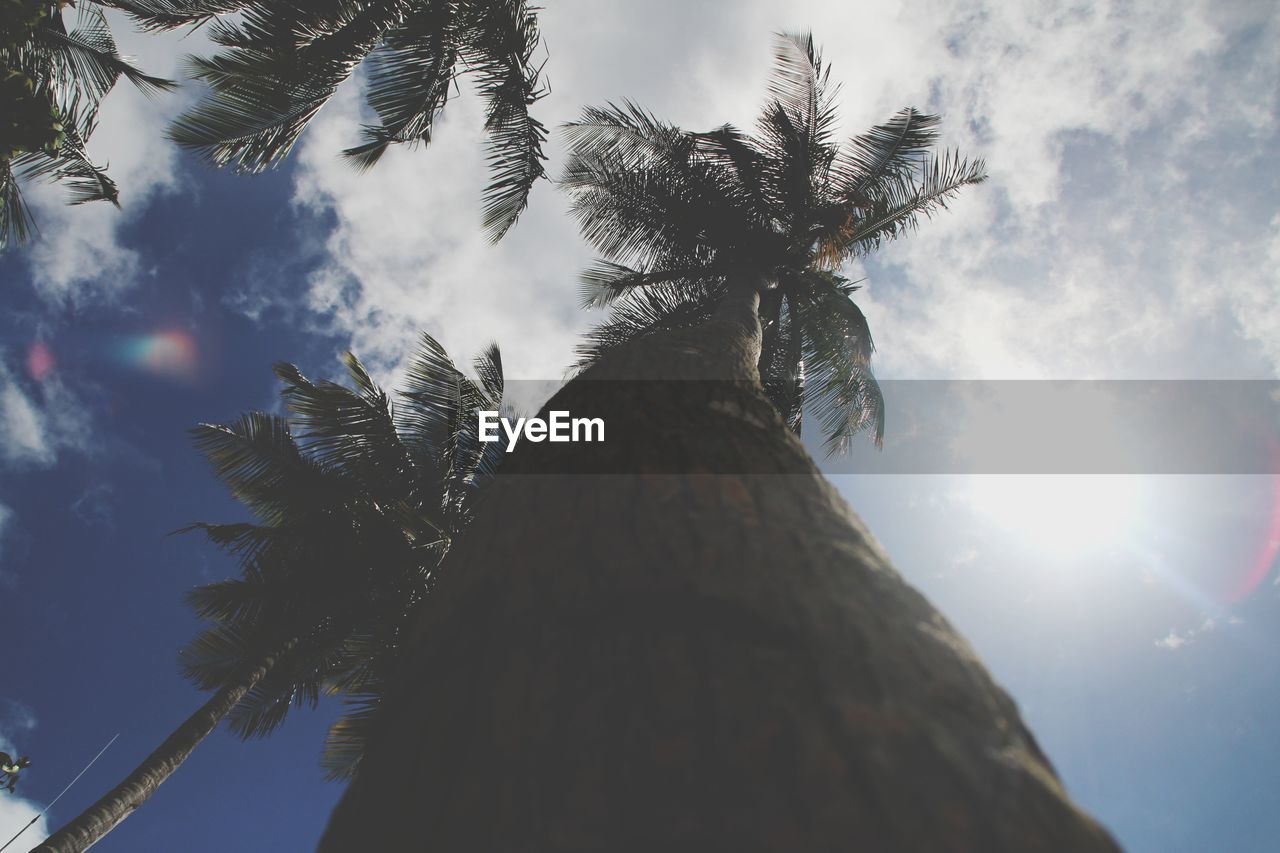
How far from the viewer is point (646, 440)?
167cm

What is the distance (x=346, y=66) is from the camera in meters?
5.25

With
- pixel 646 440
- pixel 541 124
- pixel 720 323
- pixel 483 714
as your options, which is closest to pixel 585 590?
pixel 483 714

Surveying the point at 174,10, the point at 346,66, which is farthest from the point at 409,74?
the point at 174,10

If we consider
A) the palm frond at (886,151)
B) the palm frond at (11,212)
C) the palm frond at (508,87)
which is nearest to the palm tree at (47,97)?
the palm frond at (11,212)

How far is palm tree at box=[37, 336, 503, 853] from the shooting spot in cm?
707

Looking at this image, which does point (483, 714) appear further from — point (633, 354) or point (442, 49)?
point (442, 49)

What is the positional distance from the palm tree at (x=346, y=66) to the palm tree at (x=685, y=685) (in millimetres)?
4718

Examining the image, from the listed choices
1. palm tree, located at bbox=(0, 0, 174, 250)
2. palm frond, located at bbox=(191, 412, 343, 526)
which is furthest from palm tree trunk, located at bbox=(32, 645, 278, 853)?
palm tree, located at bbox=(0, 0, 174, 250)

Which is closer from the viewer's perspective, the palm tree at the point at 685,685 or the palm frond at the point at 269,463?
the palm tree at the point at 685,685

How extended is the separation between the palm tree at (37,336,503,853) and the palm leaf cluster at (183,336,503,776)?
0.05 ft

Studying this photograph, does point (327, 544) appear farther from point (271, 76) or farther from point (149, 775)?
point (271, 76)

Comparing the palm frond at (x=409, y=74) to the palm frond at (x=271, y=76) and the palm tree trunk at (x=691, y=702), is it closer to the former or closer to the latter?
the palm frond at (x=271, y=76)

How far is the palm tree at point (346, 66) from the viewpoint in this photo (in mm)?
4867

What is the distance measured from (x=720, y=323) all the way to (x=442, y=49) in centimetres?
391
